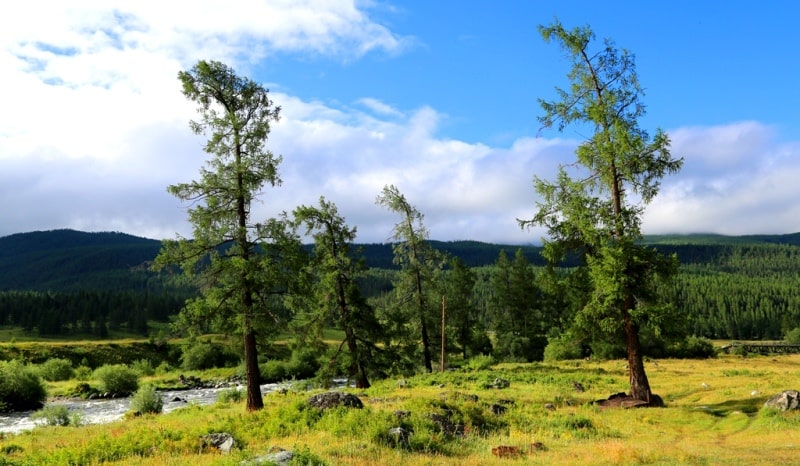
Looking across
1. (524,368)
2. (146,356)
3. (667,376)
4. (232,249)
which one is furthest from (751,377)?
(146,356)

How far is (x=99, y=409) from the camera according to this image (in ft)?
131

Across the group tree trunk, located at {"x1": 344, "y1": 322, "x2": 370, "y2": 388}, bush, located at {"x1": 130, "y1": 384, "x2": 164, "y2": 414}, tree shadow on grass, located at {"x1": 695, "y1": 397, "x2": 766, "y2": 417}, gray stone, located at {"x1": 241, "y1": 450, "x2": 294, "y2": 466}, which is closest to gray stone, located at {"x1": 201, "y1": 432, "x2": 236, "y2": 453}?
gray stone, located at {"x1": 241, "y1": 450, "x2": 294, "y2": 466}

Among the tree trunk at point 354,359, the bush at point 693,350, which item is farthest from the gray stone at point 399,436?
the bush at point 693,350

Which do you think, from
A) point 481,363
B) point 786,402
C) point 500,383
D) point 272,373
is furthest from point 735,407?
point 272,373

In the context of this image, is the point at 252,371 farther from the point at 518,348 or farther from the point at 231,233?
the point at 518,348

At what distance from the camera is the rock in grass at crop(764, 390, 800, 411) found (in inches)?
763

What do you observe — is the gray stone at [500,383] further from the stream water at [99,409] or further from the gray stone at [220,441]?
the stream water at [99,409]

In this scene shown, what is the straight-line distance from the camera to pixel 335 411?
57.6ft

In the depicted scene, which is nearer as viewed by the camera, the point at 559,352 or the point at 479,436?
the point at 479,436

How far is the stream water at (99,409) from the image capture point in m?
31.5

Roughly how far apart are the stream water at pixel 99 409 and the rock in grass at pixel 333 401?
18.1 m

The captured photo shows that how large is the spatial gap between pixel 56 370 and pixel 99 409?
3245cm

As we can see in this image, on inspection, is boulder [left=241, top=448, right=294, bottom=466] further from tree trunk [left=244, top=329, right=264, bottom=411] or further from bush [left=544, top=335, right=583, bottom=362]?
bush [left=544, top=335, right=583, bottom=362]

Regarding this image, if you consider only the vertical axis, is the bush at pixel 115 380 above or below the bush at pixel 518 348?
above
